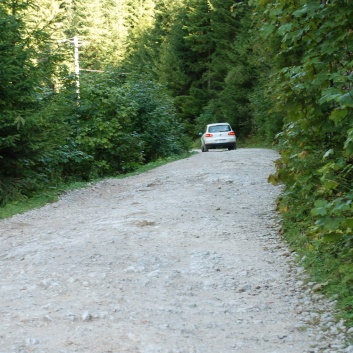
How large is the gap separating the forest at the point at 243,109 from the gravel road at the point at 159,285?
0.49m

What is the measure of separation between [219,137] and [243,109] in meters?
13.3

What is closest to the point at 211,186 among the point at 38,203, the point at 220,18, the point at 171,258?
the point at 38,203

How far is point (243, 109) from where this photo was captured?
45.4 metres

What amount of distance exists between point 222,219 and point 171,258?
2649mm

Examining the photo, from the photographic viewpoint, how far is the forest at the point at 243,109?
5.59m

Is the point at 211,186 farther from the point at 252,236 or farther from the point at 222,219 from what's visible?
the point at 252,236

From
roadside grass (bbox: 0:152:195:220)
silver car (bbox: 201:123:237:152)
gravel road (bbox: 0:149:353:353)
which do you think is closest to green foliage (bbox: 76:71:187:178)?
roadside grass (bbox: 0:152:195:220)

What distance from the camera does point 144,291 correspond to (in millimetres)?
5859

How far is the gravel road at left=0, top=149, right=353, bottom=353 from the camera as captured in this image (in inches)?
180

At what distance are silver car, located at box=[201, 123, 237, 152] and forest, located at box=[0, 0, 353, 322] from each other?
264 centimetres

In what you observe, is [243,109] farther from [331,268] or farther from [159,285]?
[159,285]

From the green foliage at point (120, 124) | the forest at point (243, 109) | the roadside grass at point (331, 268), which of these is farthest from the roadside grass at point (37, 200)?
the roadside grass at point (331, 268)

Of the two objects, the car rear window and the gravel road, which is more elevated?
the car rear window

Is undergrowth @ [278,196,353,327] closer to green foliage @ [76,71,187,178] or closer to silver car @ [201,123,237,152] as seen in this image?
green foliage @ [76,71,187,178]
